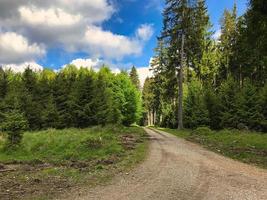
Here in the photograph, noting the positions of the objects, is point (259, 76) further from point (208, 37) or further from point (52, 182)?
point (52, 182)

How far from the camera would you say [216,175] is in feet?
38.4

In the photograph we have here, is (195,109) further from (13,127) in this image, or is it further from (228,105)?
(13,127)

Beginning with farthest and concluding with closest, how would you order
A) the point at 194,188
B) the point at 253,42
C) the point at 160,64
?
the point at 160,64
the point at 253,42
the point at 194,188

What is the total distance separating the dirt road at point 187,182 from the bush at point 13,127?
10.0 metres

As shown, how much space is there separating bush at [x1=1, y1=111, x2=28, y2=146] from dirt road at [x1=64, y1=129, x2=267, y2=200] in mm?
10002

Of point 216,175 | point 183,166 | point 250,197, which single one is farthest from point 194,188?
point 183,166

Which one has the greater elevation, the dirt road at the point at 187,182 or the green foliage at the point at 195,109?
the green foliage at the point at 195,109

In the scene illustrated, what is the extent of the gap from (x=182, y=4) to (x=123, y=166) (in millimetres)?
29549

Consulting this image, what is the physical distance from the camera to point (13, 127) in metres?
21.2

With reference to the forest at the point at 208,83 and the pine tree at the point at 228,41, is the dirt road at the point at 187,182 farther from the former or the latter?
the pine tree at the point at 228,41

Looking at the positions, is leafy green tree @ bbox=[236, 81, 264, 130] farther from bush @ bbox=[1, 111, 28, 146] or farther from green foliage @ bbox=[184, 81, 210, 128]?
bush @ bbox=[1, 111, 28, 146]

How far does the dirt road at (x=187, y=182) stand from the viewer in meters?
8.93

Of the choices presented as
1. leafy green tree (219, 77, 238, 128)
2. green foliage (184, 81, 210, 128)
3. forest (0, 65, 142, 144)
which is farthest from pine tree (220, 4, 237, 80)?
forest (0, 65, 142, 144)

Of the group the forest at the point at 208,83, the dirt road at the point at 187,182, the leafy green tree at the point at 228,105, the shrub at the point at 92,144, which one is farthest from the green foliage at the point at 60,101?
the dirt road at the point at 187,182
